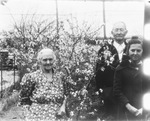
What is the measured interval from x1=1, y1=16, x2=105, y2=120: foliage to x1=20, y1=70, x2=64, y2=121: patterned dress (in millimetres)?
1019

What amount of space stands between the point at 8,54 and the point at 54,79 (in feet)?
16.1

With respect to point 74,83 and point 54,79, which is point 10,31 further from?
point 54,79

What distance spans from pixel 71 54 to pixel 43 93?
277 cm

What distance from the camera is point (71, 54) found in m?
5.66

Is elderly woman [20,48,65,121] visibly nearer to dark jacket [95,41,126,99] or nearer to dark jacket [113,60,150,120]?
dark jacket [113,60,150,120]

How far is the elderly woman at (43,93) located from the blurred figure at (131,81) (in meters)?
0.58

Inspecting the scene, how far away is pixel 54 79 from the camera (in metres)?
2.99

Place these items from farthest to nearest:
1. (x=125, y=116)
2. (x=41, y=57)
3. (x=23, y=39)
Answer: (x=23, y=39)
(x=125, y=116)
(x=41, y=57)

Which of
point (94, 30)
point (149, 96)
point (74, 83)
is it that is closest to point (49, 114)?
point (149, 96)

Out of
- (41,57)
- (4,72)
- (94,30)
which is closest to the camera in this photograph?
(41,57)

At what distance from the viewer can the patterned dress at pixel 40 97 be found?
2.91m

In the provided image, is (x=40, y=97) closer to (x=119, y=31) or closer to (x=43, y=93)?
(x=43, y=93)

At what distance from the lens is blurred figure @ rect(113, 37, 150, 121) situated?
9.70 feet

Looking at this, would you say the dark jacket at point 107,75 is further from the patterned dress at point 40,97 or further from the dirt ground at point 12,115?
the dirt ground at point 12,115
